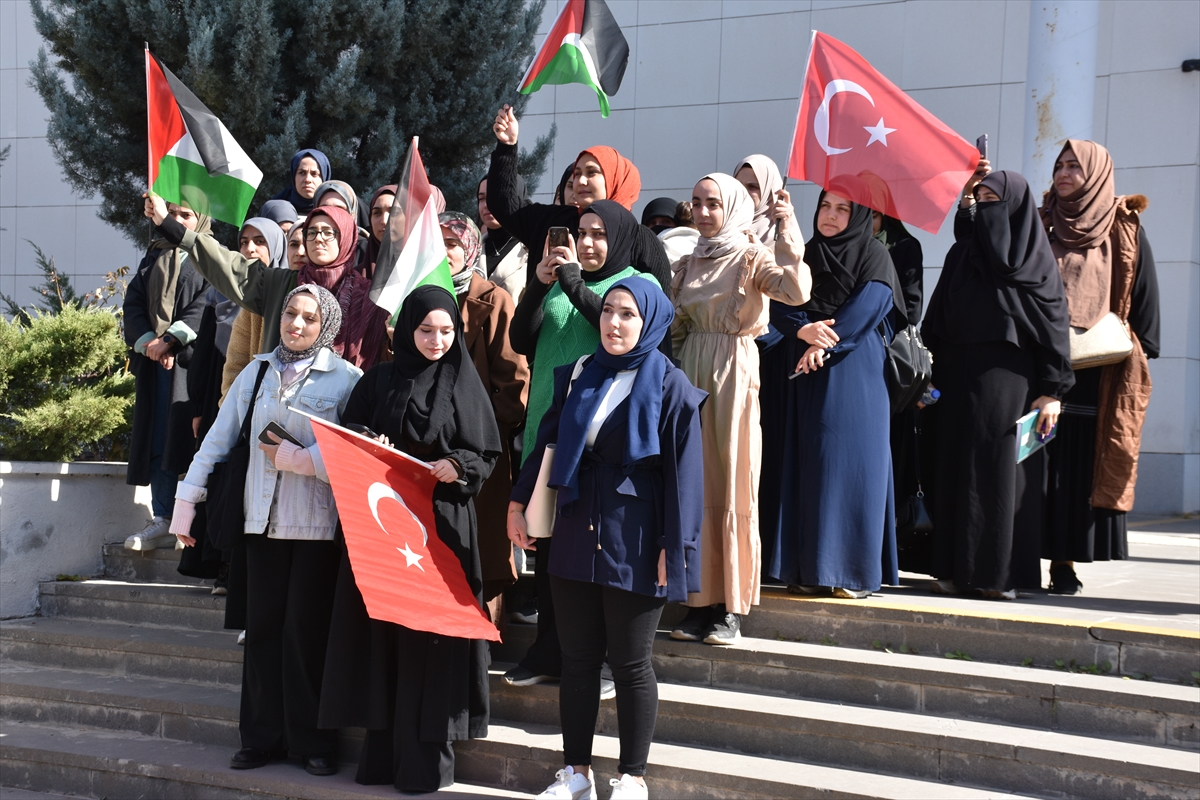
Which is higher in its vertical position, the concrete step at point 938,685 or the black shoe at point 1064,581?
the black shoe at point 1064,581

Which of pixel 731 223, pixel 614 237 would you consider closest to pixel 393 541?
pixel 614 237

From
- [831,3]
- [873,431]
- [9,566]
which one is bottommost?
[9,566]

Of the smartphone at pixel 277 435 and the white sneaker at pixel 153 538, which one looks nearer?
the smartphone at pixel 277 435

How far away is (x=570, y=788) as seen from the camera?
4496mm

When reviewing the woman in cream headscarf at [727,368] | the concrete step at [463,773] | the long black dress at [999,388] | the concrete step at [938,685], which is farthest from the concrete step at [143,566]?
the long black dress at [999,388]

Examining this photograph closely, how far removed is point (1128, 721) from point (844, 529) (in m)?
1.43

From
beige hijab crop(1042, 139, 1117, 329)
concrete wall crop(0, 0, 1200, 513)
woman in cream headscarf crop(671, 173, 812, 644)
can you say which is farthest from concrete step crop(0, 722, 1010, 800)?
concrete wall crop(0, 0, 1200, 513)

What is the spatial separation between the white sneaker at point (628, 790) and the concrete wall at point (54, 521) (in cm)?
446

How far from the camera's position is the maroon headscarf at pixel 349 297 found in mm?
5578

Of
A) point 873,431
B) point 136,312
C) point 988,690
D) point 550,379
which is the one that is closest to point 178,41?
point 136,312

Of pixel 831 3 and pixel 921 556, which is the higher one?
pixel 831 3

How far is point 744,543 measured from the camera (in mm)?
5266

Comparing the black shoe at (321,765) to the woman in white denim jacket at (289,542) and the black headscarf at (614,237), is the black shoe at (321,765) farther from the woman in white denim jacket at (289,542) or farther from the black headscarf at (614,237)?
the black headscarf at (614,237)

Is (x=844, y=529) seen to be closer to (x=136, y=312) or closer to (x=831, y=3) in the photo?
(x=136, y=312)
